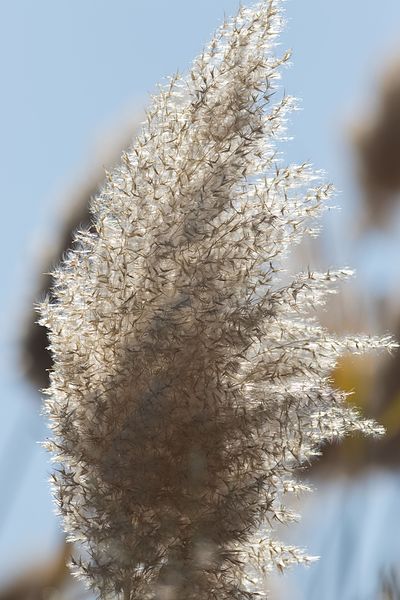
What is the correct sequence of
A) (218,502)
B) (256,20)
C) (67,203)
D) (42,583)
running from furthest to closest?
(67,203)
(42,583)
(256,20)
(218,502)

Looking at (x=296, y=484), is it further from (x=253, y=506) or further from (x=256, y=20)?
(x=256, y=20)

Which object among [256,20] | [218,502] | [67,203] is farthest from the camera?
[67,203]

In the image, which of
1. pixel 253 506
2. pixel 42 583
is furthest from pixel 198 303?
pixel 42 583

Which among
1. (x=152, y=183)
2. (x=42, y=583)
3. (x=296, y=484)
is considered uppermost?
(x=152, y=183)

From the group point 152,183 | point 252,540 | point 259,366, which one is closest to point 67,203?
point 152,183

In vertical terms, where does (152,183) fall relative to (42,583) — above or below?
above

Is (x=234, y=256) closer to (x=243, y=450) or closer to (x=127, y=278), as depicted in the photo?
(x=127, y=278)

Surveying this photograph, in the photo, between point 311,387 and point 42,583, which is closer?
point 311,387
